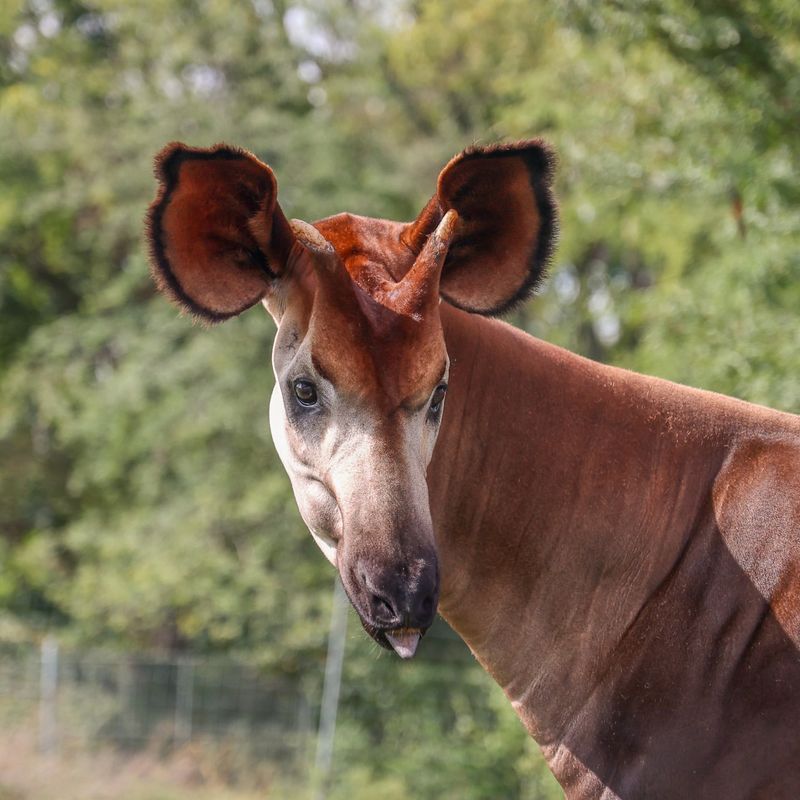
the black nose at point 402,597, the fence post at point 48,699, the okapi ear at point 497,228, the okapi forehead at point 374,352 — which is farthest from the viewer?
the fence post at point 48,699

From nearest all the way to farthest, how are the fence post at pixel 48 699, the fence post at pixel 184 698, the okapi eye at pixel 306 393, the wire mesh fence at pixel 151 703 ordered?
the okapi eye at pixel 306 393 < the fence post at pixel 48 699 < the wire mesh fence at pixel 151 703 < the fence post at pixel 184 698

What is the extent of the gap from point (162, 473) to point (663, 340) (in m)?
13.7

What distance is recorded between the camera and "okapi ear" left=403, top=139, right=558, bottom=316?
3.53m

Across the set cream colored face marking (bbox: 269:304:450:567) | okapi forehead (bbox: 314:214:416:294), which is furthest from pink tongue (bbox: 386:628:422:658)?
okapi forehead (bbox: 314:214:416:294)

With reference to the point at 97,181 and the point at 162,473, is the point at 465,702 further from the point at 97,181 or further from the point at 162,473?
the point at 97,181

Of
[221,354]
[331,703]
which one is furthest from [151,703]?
[221,354]

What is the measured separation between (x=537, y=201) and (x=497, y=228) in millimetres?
141

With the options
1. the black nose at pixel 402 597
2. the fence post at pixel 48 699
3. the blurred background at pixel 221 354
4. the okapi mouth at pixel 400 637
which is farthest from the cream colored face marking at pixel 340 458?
the fence post at pixel 48 699

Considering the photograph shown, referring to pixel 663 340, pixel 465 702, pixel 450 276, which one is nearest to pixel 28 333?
pixel 465 702

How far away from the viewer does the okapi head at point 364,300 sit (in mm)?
3051

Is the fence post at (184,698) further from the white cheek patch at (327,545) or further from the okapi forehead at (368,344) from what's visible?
the okapi forehead at (368,344)

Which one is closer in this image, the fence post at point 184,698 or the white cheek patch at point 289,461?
the white cheek patch at point 289,461

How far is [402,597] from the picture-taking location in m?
2.92

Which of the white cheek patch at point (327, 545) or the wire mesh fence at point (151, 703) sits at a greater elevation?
the white cheek patch at point (327, 545)
